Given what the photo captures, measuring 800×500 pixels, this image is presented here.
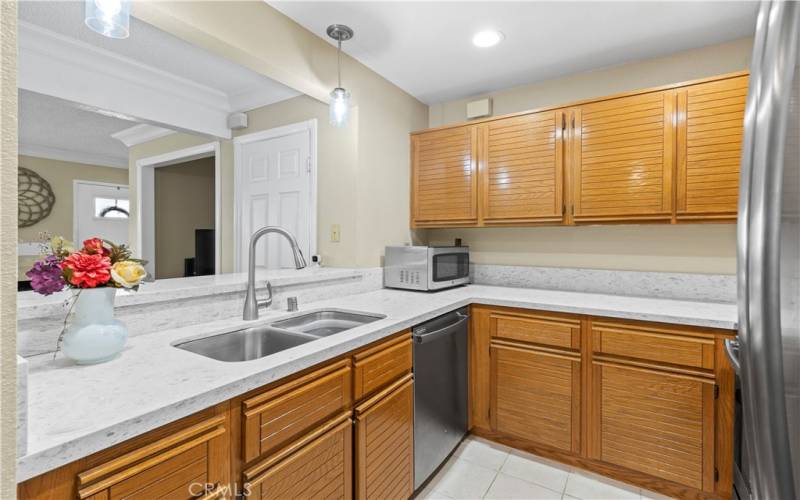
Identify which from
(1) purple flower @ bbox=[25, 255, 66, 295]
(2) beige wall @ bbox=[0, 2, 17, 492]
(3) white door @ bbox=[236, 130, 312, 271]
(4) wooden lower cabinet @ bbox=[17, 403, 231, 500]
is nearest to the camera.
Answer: (2) beige wall @ bbox=[0, 2, 17, 492]

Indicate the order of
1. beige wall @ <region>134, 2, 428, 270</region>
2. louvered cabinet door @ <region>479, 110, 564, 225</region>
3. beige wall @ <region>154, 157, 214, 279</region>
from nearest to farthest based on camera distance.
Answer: beige wall @ <region>134, 2, 428, 270</region>
louvered cabinet door @ <region>479, 110, 564, 225</region>
beige wall @ <region>154, 157, 214, 279</region>

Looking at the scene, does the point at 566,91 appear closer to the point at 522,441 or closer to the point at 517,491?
the point at 522,441

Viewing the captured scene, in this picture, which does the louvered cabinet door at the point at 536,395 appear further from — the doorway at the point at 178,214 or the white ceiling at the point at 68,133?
the white ceiling at the point at 68,133

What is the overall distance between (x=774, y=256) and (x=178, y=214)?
422 cm

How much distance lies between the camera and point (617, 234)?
2.49 m

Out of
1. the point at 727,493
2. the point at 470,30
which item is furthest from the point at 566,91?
the point at 727,493

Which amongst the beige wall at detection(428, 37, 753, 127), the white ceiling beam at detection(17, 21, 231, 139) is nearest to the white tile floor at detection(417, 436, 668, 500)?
the beige wall at detection(428, 37, 753, 127)

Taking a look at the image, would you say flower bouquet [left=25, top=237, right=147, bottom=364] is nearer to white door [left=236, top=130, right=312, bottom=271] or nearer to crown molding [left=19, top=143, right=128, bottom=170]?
white door [left=236, top=130, right=312, bottom=271]

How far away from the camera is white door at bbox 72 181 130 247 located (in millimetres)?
2855

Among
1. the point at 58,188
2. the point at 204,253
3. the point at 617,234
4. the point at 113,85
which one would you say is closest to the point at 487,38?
the point at 617,234

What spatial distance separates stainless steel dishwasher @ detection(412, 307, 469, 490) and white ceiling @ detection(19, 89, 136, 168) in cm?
282

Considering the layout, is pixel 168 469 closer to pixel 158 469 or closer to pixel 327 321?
pixel 158 469

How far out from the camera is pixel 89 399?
0.84 meters

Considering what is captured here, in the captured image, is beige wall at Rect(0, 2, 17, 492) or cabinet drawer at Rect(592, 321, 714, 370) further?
cabinet drawer at Rect(592, 321, 714, 370)
